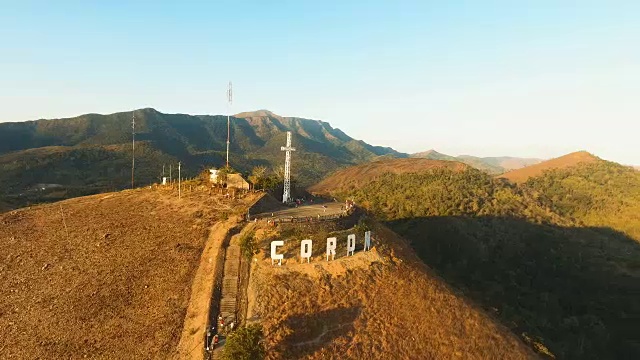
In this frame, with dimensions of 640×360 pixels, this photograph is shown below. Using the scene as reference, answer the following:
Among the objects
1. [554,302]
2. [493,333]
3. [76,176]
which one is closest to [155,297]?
[493,333]

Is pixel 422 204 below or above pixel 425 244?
above

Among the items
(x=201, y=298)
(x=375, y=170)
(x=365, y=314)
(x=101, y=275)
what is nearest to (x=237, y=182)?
(x=101, y=275)

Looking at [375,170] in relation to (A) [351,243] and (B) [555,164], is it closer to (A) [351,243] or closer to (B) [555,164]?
(B) [555,164]

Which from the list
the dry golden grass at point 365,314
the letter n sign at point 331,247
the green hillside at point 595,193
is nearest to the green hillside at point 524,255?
the green hillside at point 595,193

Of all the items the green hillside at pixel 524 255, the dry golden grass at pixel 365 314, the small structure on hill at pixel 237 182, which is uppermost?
the small structure on hill at pixel 237 182

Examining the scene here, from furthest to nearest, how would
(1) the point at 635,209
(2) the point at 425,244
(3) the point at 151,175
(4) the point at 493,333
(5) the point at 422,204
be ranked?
(3) the point at 151,175 < (1) the point at 635,209 < (5) the point at 422,204 < (2) the point at 425,244 < (4) the point at 493,333

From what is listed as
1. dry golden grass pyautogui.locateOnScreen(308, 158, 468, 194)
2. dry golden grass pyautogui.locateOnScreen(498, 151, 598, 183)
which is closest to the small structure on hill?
dry golden grass pyautogui.locateOnScreen(308, 158, 468, 194)

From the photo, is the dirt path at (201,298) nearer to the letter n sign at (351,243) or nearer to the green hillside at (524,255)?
the letter n sign at (351,243)

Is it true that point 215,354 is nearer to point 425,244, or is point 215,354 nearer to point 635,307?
point 425,244
